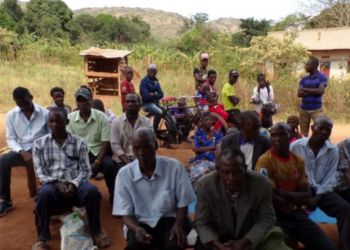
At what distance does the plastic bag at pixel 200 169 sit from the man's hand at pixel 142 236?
1.75 m

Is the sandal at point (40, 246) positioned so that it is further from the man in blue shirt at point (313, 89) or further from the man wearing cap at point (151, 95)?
the man in blue shirt at point (313, 89)

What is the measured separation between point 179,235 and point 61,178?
144 cm

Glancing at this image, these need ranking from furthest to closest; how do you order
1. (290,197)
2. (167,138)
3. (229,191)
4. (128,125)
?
(167,138)
(128,125)
(290,197)
(229,191)

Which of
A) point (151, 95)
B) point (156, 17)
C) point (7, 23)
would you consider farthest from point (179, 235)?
point (156, 17)

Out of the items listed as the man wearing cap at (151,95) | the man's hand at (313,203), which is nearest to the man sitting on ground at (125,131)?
the man's hand at (313,203)

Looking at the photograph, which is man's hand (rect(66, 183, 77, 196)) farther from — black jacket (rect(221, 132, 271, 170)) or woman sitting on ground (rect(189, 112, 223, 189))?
woman sitting on ground (rect(189, 112, 223, 189))

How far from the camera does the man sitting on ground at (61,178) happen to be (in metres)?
3.15

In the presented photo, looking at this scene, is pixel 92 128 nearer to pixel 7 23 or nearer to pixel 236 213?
pixel 236 213

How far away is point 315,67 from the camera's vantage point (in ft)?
19.3

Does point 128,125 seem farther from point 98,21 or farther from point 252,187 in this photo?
point 98,21

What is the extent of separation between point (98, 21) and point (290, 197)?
30.0m

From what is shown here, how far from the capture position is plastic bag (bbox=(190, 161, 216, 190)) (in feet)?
13.9

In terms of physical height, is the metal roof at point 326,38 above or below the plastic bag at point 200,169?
above

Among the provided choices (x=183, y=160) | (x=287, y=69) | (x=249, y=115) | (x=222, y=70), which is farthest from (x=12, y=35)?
(x=249, y=115)
